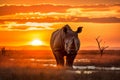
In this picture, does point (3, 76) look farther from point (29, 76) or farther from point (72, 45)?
point (72, 45)

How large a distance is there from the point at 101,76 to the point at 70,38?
5.12 meters

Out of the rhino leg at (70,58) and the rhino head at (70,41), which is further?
the rhino leg at (70,58)

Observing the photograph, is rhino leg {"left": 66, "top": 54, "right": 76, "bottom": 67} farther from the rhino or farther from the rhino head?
the rhino head

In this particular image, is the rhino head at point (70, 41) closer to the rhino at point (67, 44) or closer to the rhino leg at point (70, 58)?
the rhino at point (67, 44)

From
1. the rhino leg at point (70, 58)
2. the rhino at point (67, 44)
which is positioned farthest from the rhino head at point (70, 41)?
the rhino leg at point (70, 58)

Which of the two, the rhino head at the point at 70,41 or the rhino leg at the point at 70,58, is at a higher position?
the rhino head at the point at 70,41

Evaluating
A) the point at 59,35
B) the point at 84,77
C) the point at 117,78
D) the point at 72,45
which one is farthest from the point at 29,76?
the point at 59,35

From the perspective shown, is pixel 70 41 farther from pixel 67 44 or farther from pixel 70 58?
pixel 70 58

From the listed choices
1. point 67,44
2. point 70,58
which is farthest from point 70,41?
point 70,58

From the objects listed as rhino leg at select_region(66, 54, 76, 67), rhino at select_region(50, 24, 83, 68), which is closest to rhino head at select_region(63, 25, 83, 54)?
rhino at select_region(50, 24, 83, 68)

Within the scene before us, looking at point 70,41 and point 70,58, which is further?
point 70,58

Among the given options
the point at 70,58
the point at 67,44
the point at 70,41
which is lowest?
the point at 70,58

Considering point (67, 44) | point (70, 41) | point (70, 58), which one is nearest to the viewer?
point (70, 41)

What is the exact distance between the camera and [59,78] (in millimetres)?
18406
